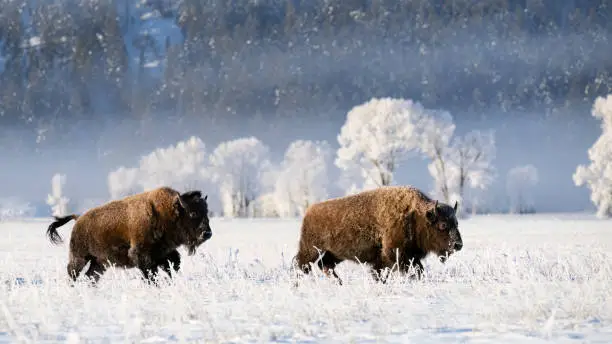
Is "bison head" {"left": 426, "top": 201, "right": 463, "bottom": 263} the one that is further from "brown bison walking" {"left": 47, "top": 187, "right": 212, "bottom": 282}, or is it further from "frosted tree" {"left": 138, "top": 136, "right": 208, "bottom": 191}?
"frosted tree" {"left": 138, "top": 136, "right": 208, "bottom": 191}

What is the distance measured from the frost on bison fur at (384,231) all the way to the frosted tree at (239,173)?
3375 inches

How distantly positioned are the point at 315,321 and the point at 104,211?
22.6 ft

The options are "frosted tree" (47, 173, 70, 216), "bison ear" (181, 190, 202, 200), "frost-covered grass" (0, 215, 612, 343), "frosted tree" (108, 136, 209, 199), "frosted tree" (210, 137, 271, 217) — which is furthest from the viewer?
"frosted tree" (47, 173, 70, 216)

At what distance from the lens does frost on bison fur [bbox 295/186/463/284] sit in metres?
12.6

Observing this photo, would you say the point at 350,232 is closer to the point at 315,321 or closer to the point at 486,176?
the point at 315,321

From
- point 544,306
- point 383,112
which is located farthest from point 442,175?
point 544,306

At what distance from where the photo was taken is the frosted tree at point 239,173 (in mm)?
101312

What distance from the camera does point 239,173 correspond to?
103 meters

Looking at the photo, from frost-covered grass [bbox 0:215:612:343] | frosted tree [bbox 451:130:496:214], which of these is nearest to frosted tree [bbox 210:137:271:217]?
frosted tree [bbox 451:130:496:214]

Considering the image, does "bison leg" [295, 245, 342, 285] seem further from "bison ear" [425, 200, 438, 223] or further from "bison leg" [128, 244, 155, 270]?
"bison leg" [128, 244, 155, 270]

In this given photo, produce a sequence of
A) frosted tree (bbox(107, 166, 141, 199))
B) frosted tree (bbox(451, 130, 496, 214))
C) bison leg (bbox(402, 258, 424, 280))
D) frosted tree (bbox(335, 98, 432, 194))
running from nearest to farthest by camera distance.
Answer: bison leg (bbox(402, 258, 424, 280)) → frosted tree (bbox(335, 98, 432, 194)) → frosted tree (bbox(451, 130, 496, 214)) → frosted tree (bbox(107, 166, 141, 199))

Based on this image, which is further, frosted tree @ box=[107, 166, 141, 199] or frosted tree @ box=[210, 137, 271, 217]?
frosted tree @ box=[107, 166, 141, 199]

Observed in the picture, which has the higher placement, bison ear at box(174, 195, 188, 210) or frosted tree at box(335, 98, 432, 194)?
frosted tree at box(335, 98, 432, 194)

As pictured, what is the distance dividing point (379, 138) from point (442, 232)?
53.2 metres
